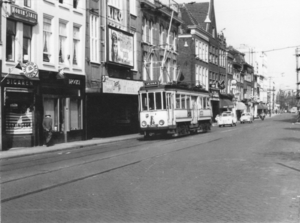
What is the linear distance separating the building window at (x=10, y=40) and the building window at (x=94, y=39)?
309 inches

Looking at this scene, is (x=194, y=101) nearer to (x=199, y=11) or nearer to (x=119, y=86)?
(x=119, y=86)

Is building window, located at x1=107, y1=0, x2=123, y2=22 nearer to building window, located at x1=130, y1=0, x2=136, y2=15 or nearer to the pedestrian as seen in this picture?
building window, located at x1=130, y1=0, x2=136, y2=15

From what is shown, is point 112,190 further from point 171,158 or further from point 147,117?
point 147,117

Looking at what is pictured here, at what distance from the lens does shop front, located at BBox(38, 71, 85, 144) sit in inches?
968

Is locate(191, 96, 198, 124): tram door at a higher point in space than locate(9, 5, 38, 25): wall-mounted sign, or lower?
lower

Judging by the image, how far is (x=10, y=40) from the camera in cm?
2208

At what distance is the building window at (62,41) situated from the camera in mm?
26297

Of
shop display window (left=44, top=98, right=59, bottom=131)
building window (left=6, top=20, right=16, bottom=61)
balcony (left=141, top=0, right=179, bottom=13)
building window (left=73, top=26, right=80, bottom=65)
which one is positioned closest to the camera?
building window (left=6, top=20, right=16, bottom=61)

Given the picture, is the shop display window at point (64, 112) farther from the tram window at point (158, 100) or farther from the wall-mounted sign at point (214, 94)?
the wall-mounted sign at point (214, 94)

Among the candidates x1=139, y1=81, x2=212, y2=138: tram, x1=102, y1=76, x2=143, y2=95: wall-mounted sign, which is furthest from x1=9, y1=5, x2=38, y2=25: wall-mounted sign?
x1=139, y1=81, x2=212, y2=138: tram

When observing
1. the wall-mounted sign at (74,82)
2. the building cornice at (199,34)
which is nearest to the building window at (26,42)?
the wall-mounted sign at (74,82)

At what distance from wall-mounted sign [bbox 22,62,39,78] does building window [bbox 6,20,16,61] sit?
30.6 inches

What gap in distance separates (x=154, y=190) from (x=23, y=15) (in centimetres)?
1567

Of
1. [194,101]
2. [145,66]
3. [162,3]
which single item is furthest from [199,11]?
[194,101]
